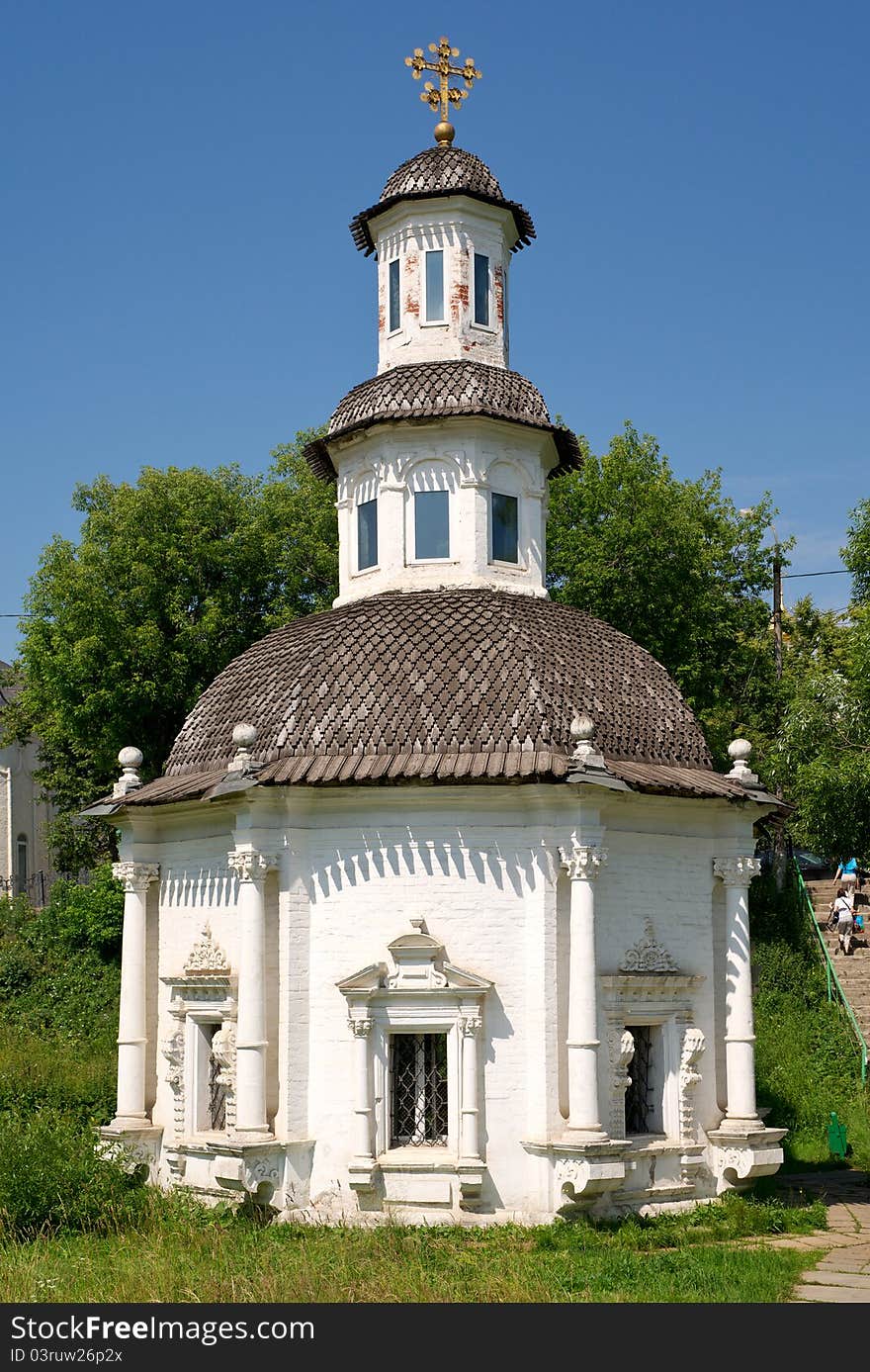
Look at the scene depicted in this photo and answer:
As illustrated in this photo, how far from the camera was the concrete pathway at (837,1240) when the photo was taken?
43.7 ft

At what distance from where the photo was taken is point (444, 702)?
54.7 ft

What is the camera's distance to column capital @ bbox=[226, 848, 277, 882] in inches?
648

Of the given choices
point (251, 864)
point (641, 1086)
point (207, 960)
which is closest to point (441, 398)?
point (251, 864)

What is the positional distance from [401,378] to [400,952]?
25.6 feet

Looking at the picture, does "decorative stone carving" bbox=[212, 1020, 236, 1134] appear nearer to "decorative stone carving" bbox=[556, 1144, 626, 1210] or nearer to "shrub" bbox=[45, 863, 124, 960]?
"decorative stone carving" bbox=[556, 1144, 626, 1210]

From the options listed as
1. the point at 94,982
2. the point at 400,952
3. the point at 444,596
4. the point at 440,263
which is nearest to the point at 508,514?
the point at 444,596

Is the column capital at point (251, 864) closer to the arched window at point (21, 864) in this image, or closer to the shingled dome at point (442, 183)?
the shingled dome at point (442, 183)

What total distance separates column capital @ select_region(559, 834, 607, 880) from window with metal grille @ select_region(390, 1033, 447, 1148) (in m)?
2.35

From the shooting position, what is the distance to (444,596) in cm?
1844

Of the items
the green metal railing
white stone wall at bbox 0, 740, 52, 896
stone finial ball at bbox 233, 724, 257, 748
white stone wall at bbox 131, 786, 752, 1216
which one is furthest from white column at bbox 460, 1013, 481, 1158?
white stone wall at bbox 0, 740, 52, 896

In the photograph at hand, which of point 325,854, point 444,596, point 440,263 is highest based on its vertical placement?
point 440,263

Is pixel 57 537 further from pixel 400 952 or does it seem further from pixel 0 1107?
pixel 400 952

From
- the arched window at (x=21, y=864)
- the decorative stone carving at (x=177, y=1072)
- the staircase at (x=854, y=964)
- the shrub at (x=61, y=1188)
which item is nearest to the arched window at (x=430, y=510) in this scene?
the decorative stone carving at (x=177, y=1072)

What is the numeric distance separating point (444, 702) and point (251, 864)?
9.22 feet
